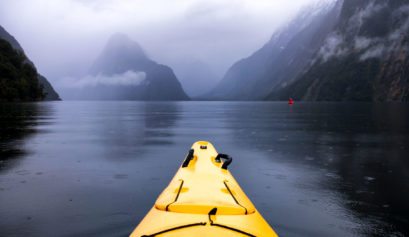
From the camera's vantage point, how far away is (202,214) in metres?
6.87

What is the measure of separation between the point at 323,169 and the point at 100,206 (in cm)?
1107

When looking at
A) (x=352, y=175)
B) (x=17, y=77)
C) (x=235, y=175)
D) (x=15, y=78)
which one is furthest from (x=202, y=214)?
(x=17, y=77)

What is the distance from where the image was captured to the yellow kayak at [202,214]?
6109mm

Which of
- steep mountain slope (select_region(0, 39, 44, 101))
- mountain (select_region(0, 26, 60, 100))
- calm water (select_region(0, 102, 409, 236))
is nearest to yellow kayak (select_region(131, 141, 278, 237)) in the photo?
calm water (select_region(0, 102, 409, 236))

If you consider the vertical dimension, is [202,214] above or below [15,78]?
below

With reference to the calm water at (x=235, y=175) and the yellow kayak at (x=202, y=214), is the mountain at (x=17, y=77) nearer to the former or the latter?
the calm water at (x=235, y=175)

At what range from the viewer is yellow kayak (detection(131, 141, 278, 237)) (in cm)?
611

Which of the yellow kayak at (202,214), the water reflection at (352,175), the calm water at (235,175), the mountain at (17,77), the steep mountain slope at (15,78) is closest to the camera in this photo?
the yellow kayak at (202,214)

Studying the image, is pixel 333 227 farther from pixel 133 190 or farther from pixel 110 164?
pixel 110 164

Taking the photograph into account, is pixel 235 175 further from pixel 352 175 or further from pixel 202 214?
pixel 202 214

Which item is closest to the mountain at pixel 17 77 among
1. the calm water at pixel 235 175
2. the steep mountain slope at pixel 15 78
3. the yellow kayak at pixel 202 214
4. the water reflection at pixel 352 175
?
the steep mountain slope at pixel 15 78

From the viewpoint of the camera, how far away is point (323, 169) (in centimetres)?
1814

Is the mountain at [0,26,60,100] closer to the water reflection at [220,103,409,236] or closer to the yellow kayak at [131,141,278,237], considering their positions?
the water reflection at [220,103,409,236]

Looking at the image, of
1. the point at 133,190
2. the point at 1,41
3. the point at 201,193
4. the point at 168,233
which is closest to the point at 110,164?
the point at 133,190
